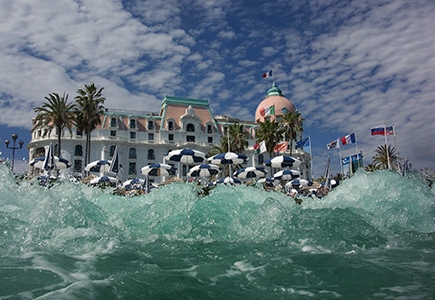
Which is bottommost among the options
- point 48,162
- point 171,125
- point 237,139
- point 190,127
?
point 48,162

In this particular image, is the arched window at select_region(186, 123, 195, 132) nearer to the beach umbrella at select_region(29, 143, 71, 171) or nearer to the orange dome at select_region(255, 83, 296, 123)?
the orange dome at select_region(255, 83, 296, 123)

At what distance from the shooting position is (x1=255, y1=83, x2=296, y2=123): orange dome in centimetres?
→ 7438

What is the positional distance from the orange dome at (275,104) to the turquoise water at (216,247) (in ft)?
202

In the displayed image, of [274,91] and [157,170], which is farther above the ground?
[274,91]

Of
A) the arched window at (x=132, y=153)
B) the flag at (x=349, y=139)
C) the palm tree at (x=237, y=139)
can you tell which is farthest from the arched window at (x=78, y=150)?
the flag at (x=349, y=139)

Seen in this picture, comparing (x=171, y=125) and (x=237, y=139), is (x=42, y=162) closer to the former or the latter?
(x=237, y=139)

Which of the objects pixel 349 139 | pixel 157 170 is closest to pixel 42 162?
pixel 157 170

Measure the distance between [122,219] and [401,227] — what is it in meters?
8.02

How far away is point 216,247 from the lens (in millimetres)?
8383

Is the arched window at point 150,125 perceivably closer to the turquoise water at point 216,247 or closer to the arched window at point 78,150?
the arched window at point 78,150

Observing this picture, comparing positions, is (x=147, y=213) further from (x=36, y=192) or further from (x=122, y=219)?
(x=36, y=192)

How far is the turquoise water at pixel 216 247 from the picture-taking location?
543 cm

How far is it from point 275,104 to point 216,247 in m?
69.7

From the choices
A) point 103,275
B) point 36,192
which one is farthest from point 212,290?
point 36,192
